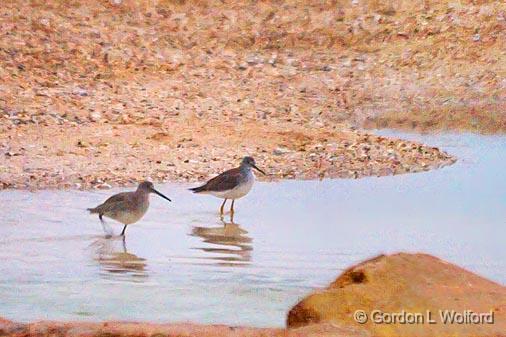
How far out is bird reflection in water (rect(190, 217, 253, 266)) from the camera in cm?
963

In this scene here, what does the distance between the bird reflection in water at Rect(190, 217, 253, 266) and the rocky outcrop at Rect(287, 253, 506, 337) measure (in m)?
3.22

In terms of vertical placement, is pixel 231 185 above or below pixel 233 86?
below

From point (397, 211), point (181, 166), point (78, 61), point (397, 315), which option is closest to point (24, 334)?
point (397, 315)

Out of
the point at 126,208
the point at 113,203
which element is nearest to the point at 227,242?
the point at 126,208

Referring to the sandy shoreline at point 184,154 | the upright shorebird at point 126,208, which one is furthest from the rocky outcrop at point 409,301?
the sandy shoreline at point 184,154

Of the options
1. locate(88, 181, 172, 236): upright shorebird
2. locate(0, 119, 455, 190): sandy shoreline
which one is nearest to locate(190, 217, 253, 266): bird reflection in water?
locate(88, 181, 172, 236): upright shorebird

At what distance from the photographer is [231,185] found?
11.4 metres

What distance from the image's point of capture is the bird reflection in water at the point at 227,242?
9.63 m

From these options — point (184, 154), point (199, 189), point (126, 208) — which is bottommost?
point (126, 208)

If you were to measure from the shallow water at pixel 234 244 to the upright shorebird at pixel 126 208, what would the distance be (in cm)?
15

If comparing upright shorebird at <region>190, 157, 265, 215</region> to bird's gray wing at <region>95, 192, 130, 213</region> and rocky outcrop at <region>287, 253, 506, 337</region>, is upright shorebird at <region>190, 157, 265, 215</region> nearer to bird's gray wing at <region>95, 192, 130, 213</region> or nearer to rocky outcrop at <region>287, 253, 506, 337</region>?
bird's gray wing at <region>95, 192, 130, 213</region>

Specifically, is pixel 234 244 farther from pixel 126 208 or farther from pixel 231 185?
pixel 231 185

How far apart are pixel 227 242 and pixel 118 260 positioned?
98 centimetres

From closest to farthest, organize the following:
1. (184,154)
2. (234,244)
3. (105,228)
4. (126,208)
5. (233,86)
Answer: (234,244) < (126,208) < (105,228) < (184,154) < (233,86)
